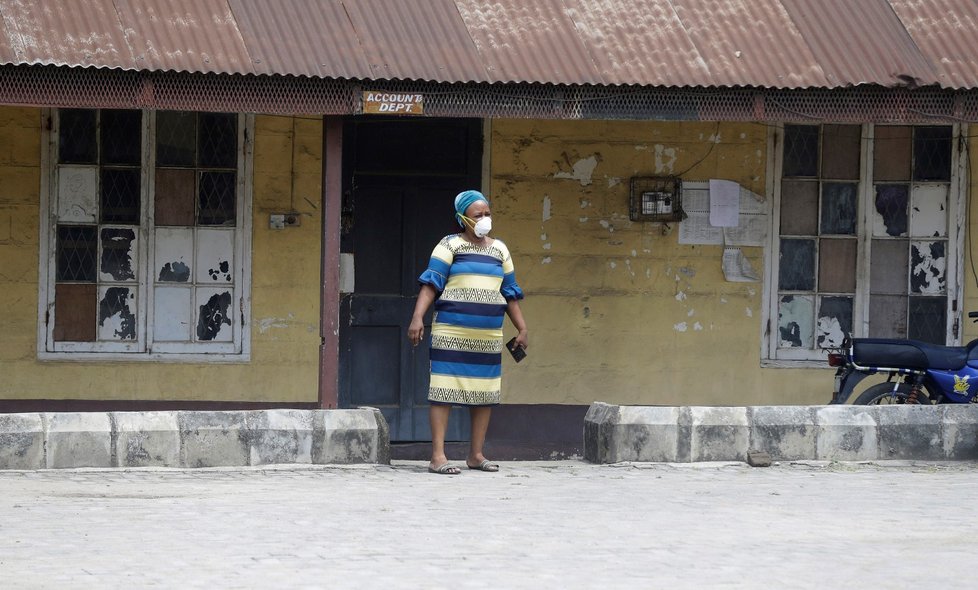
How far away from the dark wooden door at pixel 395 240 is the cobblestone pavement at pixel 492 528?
2027 mm

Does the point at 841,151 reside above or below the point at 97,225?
above

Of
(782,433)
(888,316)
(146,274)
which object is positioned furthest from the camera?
(888,316)

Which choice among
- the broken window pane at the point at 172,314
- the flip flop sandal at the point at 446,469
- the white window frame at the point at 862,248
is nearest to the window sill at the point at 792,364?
the white window frame at the point at 862,248

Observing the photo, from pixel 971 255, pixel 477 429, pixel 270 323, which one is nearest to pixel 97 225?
pixel 270 323

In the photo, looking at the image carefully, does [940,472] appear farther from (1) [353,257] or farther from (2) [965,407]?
(1) [353,257]

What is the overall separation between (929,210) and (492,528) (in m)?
6.28

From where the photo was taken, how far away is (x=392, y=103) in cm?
1009

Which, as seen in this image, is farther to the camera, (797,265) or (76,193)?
(797,265)

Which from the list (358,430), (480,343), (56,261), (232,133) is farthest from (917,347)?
(56,261)

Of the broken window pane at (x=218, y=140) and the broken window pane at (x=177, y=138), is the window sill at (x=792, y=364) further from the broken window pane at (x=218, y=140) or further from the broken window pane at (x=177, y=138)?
the broken window pane at (x=177, y=138)

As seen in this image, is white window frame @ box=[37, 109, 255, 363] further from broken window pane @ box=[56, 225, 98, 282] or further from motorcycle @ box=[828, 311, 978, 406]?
motorcycle @ box=[828, 311, 978, 406]

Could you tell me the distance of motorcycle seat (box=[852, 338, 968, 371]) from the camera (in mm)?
10836

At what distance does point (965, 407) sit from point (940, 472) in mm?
686

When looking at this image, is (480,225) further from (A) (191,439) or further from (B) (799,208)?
(B) (799,208)
